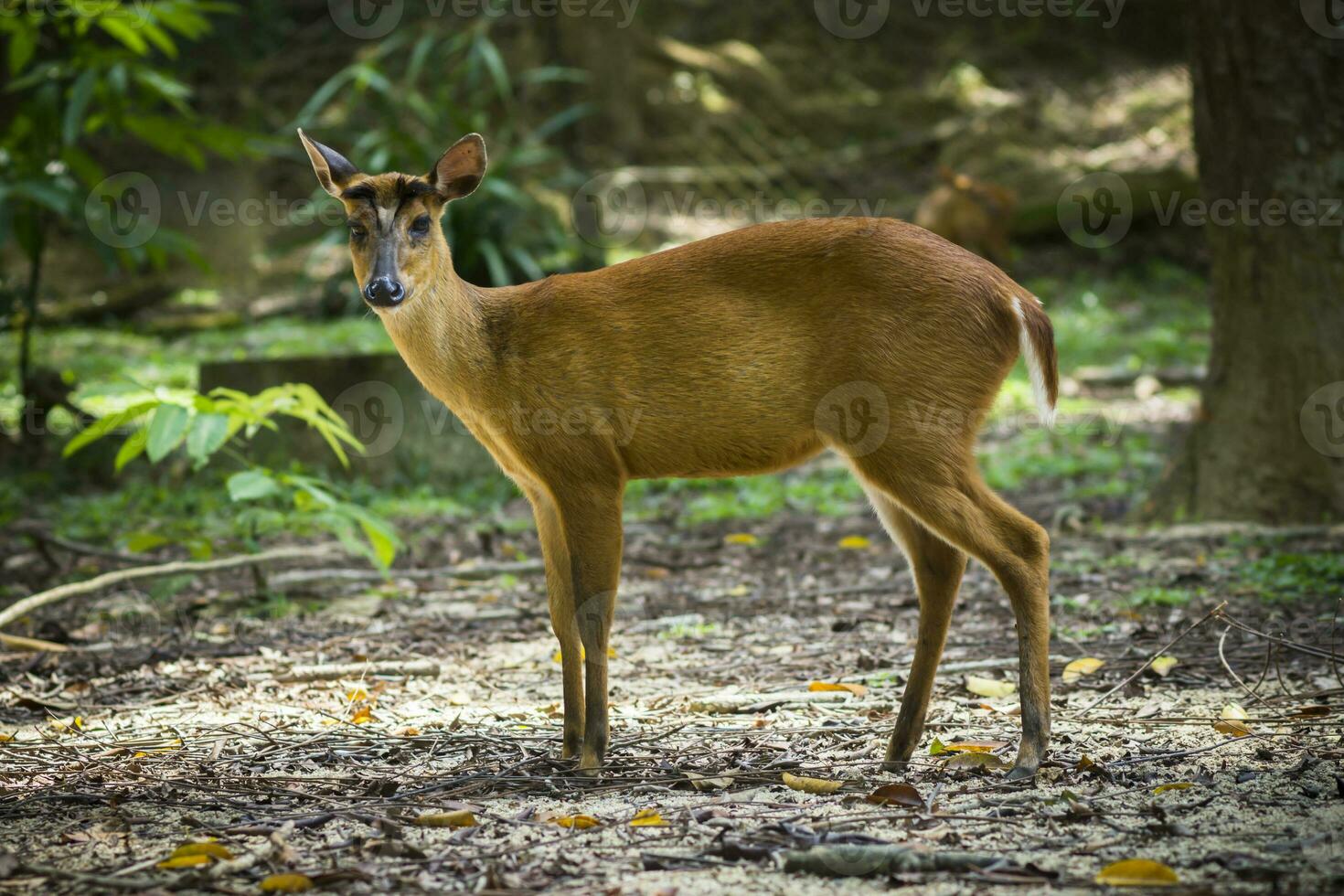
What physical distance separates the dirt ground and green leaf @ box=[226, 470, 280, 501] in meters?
0.67

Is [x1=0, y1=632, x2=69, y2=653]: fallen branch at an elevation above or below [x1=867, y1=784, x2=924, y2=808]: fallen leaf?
below

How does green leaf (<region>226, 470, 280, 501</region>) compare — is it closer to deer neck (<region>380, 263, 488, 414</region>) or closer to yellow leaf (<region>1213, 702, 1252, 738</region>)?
deer neck (<region>380, 263, 488, 414</region>)

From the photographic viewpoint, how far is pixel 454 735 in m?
4.11

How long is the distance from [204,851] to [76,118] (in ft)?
18.1

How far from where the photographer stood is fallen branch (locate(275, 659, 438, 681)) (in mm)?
4883

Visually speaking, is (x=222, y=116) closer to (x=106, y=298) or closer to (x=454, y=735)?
(x=106, y=298)

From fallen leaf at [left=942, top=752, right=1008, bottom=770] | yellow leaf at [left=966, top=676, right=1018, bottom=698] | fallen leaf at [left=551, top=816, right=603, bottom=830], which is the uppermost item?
fallen leaf at [left=551, top=816, right=603, bottom=830]

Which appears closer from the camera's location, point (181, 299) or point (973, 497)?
point (973, 497)

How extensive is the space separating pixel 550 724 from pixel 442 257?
1.57 m

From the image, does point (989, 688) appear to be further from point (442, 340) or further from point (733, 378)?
point (442, 340)

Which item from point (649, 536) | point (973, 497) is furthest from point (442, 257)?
point (649, 536)

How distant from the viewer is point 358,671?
4926mm

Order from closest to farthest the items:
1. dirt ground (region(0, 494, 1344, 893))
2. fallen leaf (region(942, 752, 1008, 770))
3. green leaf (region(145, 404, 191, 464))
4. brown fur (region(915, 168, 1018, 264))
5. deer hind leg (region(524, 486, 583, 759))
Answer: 1. dirt ground (region(0, 494, 1344, 893))
2. fallen leaf (region(942, 752, 1008, 770))
3. deer hind leg (region(524, 486, 583, 759))
4. green leaf (region(145, 404, 191, 464))
5. brown fur (region(915, 168, 1018, 264))

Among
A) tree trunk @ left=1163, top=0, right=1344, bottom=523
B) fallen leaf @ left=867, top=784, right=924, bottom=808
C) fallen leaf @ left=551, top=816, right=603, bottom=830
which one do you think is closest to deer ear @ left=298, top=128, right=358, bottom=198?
fallen leaf @ left=551, top=816, right=603, bottom=830
